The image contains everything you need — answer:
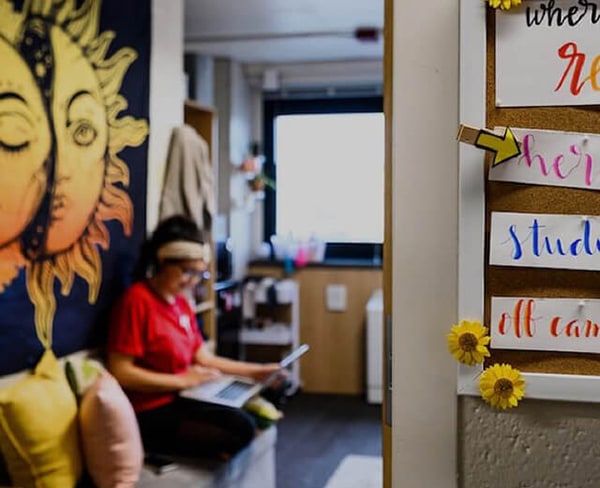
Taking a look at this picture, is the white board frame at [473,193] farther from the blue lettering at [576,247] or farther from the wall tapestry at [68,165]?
the wall tapestry at [68,165]

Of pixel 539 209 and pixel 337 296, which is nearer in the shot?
pixel 539 209

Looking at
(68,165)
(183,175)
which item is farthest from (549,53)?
(183,175)

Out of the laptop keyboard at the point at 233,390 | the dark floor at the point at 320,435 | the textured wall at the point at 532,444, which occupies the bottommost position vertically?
the dark floor at the point at 320,435

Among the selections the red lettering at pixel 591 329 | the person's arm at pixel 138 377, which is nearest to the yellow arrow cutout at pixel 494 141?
the red lettering at pixel 591 329

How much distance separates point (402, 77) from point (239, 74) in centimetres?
476

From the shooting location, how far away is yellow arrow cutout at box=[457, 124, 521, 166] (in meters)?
1.01

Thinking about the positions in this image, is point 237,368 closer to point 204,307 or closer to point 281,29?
point 204,307

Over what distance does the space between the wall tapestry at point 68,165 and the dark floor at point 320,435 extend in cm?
156

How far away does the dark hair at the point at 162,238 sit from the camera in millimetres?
3133

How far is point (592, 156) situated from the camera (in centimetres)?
104

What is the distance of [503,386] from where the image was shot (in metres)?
1.05

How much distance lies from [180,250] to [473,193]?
2.12 meters

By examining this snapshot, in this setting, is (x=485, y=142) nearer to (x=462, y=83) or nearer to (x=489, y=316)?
(x=462, y=83)

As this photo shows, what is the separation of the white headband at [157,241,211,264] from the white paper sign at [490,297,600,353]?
2.13 metres
